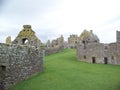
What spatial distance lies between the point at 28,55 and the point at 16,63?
11.3 feet

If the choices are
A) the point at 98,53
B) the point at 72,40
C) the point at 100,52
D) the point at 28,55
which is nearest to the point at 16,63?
the point at 28,55

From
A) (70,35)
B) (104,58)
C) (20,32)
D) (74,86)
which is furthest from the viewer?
(70,35)

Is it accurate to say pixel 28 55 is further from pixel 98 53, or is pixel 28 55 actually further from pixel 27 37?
pixel 98 53

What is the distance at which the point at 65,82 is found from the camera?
90.2 ft

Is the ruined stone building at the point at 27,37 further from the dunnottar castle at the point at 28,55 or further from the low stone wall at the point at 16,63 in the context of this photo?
the low stone wall at the point at 16,63

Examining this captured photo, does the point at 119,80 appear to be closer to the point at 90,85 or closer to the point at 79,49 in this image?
the point at 90,85

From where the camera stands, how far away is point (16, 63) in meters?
26.3

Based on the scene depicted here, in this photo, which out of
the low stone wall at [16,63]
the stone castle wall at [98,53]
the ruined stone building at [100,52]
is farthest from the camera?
the stone castle wall at [98,53]

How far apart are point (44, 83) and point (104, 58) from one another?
2503 centimetres

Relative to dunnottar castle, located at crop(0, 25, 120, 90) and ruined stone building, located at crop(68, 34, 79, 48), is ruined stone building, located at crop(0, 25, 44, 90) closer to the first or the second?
dunnottar castle, located at crop(0, 25, 120, 90)

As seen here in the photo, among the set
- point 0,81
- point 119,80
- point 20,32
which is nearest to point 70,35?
point 20,32

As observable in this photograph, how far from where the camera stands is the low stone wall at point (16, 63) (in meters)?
24.0

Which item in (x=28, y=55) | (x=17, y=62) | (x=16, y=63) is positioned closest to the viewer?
(x=16, y=63)

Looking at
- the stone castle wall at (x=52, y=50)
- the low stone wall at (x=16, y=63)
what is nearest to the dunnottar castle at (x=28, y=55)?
the low stone wall at (x=16, y=63)
